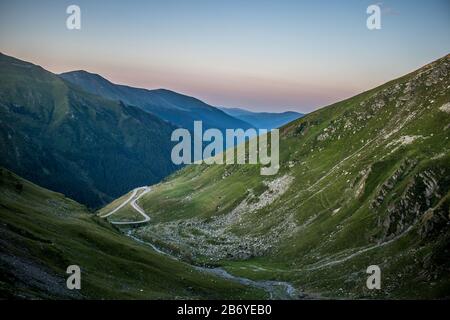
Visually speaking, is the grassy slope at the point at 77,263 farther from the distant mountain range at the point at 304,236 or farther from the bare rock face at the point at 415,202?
the bare rock face at the point at 415,202

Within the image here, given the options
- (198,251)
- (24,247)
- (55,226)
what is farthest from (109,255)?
(198,251)

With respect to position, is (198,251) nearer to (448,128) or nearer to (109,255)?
(109,255)

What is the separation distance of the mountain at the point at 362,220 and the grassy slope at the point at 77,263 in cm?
2623

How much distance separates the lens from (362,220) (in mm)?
129750

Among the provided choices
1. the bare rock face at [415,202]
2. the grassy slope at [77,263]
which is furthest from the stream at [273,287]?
the bare rock face at [415,202]

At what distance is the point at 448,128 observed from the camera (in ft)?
485

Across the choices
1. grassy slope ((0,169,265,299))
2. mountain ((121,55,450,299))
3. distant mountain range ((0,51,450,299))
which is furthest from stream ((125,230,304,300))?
grassy slope ((0,169,265,299))

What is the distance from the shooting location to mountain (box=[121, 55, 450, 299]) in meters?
96.1

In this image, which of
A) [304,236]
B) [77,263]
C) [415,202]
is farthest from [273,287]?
[77,263]

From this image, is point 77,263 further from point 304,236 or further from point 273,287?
point 304,236

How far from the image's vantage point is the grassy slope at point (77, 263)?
198ft

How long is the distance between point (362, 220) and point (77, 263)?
263 ft

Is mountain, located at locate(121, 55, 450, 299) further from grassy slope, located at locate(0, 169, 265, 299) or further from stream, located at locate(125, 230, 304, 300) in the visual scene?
grassy slope, located at locate(0, 169, 265, 299)
